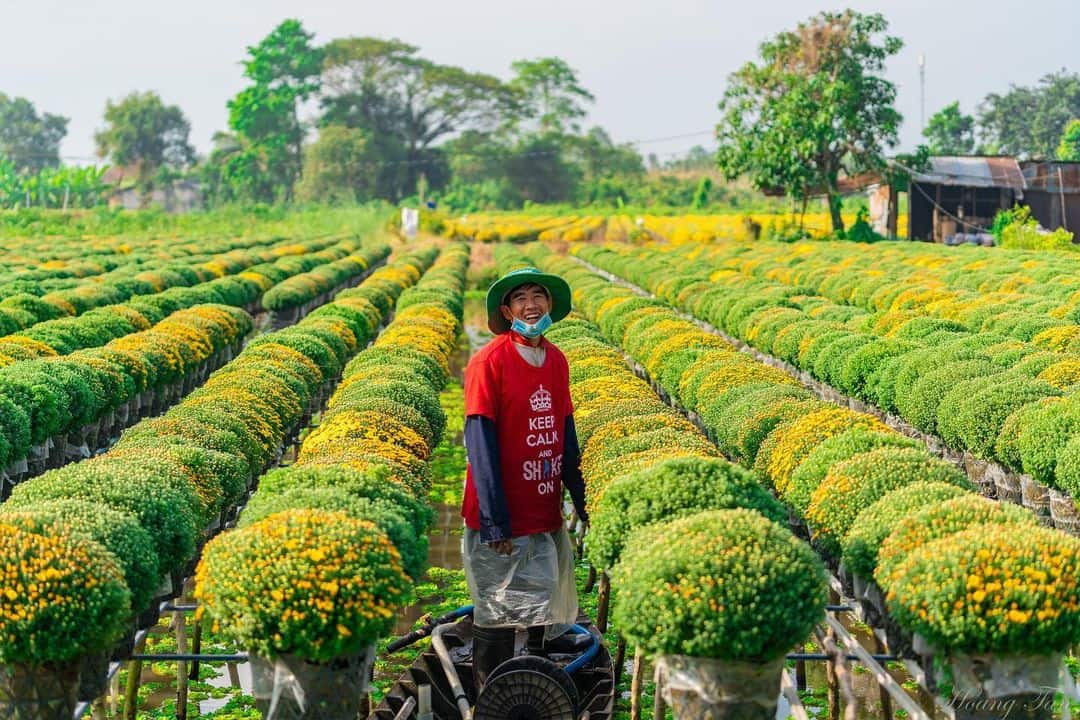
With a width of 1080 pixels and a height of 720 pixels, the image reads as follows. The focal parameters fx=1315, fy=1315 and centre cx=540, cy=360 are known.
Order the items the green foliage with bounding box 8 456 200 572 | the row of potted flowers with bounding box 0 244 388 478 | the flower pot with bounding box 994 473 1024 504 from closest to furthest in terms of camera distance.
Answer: the green foliage with bounding box 8 456 200 572 → the flower pot with bounding box 994 473 1024 504 → the row of potted flowers with bounding box 0 244 388 478

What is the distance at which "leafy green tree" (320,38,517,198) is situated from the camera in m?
99.0

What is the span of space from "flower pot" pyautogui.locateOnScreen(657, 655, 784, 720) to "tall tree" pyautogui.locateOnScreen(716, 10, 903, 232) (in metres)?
51.8

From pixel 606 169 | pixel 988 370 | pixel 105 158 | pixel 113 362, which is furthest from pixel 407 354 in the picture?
pixel 105 158

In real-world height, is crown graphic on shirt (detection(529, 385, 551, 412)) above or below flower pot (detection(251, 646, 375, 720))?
above

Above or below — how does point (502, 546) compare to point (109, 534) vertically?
below

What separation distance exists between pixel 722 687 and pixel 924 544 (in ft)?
4.59

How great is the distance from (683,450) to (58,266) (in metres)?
32.0

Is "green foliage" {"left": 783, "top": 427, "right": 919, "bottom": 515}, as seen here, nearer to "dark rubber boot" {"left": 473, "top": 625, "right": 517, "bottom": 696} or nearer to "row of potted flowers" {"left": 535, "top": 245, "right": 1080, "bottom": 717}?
"row of potted flowers" {"left": 535, "top": 245, "right": 1080, "bottom": 717}

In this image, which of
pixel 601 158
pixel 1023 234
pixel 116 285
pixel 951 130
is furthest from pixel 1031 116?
pixel 116 285

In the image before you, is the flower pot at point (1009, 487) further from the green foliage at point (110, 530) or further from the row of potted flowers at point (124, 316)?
the row of potted flowers at point (124, 316)

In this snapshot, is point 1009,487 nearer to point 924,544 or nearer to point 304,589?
point 924,544

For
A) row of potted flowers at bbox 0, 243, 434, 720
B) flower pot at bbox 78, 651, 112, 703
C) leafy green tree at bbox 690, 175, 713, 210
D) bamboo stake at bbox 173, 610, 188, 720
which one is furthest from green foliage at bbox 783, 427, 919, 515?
leafy green tree at bbox 690, 175, 713, 210

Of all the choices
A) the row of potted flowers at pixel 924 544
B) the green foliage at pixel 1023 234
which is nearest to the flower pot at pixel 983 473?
the row of potted flowers at pixel 924 544

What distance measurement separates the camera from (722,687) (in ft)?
20.7
